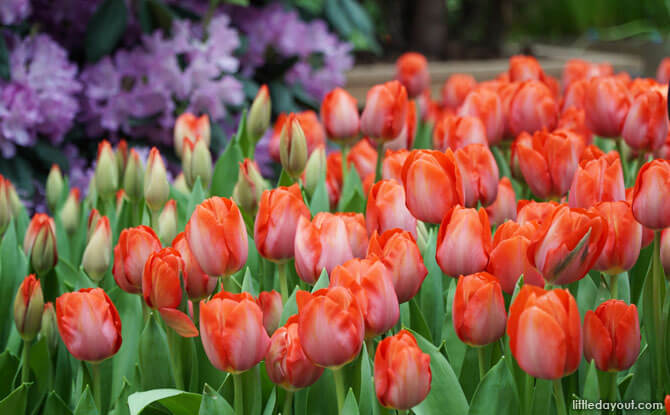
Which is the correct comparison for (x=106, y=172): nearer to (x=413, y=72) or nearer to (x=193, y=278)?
(x=193, y=278)

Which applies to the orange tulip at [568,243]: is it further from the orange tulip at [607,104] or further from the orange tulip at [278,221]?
the orange tulip at [607,104]

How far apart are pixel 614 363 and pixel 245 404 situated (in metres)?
0.35

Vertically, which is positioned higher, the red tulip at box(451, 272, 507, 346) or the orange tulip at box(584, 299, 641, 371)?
the red tulip at box(451, 272, 507, 346)

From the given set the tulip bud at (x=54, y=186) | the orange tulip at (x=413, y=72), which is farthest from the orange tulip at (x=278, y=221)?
the orange tulip at (x=413, y=72)

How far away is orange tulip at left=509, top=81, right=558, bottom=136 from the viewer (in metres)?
1.21

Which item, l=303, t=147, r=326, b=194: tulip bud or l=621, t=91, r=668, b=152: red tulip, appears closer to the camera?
l=621, t=91, r=668, b=152: red tulip

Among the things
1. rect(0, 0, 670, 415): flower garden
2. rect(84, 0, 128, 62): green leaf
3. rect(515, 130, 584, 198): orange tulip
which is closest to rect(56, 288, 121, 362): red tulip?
rect(0, 0, 670, 415): flower garden

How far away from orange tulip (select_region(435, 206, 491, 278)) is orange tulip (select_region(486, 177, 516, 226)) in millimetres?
275

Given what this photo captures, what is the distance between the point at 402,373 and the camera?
61 centimetres

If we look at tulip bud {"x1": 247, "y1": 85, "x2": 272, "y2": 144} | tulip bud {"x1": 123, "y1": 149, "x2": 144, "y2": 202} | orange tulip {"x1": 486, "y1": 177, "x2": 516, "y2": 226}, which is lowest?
orange tulip {"x1": 486, "y1": 177, "x2": 516, "y2": 226}

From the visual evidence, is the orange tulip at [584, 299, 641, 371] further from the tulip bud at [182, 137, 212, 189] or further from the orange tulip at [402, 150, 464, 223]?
the tulip bud at [182, 137, 212, 189]

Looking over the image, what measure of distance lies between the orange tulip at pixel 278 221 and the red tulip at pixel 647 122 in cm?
49

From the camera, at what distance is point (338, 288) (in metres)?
0.62

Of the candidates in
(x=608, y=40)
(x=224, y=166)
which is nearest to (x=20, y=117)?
(x=224, y=166)
